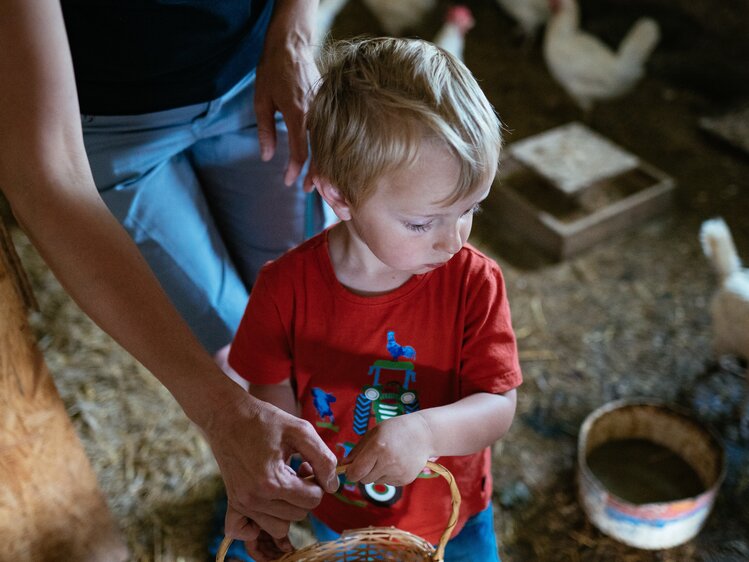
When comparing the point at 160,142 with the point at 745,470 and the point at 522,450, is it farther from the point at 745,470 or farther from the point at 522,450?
the point at 745,470

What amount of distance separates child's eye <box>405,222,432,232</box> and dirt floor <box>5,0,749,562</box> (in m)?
0.97

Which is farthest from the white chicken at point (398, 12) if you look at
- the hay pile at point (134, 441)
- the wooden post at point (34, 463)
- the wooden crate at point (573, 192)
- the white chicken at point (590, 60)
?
the wooden post at point (34, 463)

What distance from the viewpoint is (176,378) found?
3.16 feet

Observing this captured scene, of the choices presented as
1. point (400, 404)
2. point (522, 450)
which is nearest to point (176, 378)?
point (400, 404)

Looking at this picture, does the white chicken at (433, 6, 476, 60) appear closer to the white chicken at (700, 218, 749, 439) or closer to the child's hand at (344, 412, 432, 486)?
the white chicken at (700, 218, 749, 439)

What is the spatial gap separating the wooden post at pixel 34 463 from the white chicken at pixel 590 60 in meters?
2.33

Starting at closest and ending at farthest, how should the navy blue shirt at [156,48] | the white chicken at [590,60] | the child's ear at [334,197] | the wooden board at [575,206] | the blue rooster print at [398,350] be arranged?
1. the child's ear at [334,197]
2. the blue rooster print at [398,350]
3. the navy blue shirt at [156,48]
4. the wooden board at [575,206]
5. the white chicken at [590,60]

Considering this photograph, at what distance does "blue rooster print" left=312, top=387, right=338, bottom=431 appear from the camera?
1.14 meters

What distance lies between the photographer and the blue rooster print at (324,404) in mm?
1145

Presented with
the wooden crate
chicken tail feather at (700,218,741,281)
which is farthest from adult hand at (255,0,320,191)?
the wooden crate

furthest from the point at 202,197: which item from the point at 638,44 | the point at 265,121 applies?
the point at 638,44

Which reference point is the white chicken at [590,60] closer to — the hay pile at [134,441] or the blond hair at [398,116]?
the hay pile at [134,441]

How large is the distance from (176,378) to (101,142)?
1.82 ft

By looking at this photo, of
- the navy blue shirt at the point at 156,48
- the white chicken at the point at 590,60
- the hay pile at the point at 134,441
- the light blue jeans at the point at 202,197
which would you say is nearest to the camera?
the navy blue shirt at the point at 156,48
